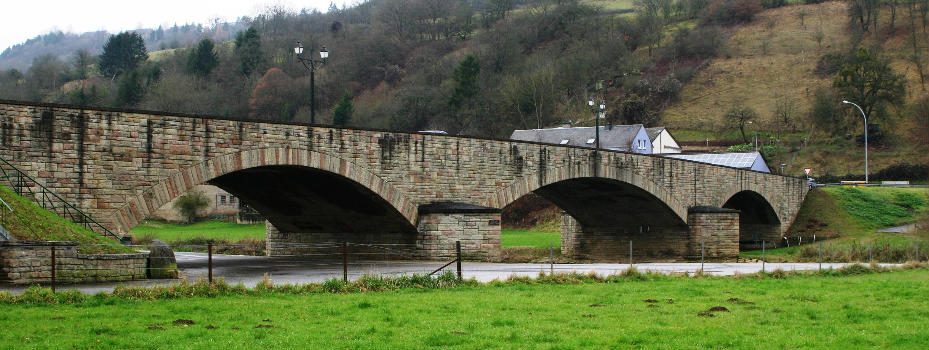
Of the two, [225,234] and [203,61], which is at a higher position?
[203,61]

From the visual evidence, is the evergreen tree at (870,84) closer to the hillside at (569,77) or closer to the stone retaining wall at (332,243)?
the hillside at (569,77)

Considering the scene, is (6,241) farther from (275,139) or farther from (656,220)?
(656,220)

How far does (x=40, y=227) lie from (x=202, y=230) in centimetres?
5194

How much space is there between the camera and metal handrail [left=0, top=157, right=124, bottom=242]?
74.3 ft

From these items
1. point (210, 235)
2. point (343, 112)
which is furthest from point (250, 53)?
point (210, 235)

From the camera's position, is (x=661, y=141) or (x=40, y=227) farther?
(x=661, y=141)

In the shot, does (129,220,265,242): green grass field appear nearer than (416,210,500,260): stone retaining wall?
No

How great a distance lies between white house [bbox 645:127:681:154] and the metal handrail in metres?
62.4

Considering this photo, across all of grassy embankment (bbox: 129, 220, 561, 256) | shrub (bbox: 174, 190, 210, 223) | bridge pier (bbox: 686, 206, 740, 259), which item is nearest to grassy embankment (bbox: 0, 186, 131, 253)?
grassy embankment (bbox: 129, 220, 561, 256)

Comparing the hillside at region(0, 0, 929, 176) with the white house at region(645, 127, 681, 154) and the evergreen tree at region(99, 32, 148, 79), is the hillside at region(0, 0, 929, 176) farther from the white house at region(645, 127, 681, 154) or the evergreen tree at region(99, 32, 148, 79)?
the white house at region(645, 127, 681, 154)

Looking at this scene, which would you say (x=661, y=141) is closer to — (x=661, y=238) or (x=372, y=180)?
(x=661, y=238)

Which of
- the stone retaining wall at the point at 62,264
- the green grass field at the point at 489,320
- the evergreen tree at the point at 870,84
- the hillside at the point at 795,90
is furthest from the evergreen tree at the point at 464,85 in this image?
the green grass field at the point at 489,320

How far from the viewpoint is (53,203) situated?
23422mm

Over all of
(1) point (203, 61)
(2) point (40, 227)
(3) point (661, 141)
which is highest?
(1) point (203, 61)
